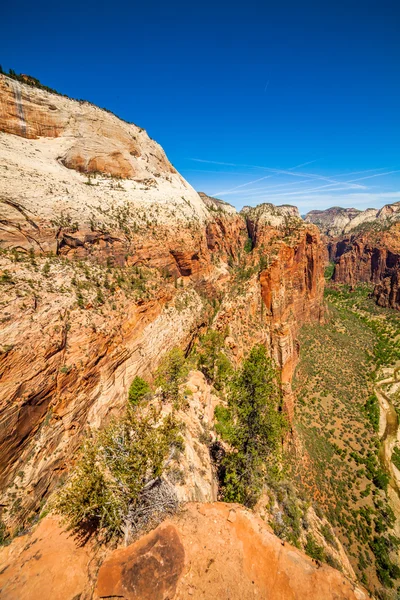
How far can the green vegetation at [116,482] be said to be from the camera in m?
10.5

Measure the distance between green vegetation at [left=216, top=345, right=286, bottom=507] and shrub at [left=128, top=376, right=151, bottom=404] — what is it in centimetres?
1022

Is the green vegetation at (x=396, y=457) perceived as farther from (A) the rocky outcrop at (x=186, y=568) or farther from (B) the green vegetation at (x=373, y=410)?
(A) the rocky outcrop at (x=186, y=568)

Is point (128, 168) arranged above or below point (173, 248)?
above

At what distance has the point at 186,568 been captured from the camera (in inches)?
397

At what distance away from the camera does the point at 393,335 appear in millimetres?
77500

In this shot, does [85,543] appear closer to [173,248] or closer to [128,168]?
[173,248]

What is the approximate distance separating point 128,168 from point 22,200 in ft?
88.0

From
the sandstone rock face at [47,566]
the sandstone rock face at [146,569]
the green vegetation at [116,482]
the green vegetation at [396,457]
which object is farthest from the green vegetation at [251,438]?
the green vegetation at [396,457]

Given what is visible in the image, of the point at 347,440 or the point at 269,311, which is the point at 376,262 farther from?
the point at 269,311

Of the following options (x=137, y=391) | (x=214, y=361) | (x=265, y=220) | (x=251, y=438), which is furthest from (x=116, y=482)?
(x=265, y=220)

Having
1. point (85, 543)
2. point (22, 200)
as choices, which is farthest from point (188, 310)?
point (85, 543)

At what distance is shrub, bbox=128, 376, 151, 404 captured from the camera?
24219 millimetres

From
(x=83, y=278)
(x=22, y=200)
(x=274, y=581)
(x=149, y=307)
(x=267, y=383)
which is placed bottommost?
(x=274, y=581)

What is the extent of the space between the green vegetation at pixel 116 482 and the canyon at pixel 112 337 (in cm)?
100
